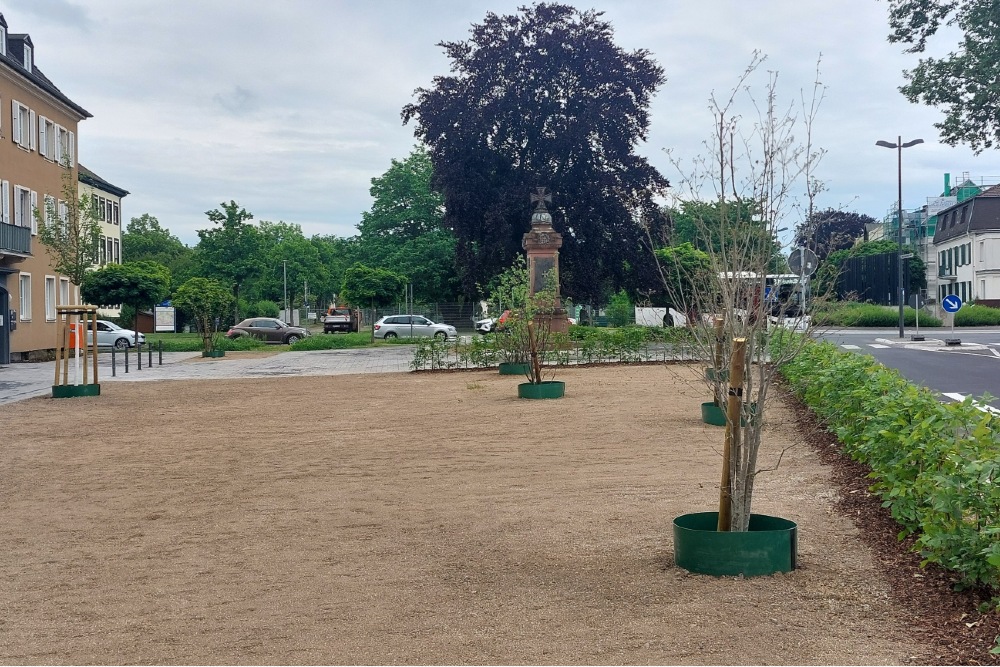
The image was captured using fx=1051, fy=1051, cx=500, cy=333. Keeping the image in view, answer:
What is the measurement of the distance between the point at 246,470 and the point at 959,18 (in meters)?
19.0

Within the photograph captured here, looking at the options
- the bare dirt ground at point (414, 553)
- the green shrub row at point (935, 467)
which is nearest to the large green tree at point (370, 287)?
the bare dirt ground at point (414, 553)

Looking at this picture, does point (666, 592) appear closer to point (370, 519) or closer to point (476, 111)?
point (370, 519)

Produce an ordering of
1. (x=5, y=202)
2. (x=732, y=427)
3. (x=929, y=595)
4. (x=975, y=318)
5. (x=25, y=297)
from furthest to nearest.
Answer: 1. (x=975, y=318)
2. (x=25, y=297)
3. (x=5, y=202)
4. (x=732, y=427)
5. (x=929, y=595)

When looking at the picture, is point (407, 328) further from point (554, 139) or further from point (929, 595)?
point (929, 595)

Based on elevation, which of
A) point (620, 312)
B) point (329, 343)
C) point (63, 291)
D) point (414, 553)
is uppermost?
point (63, 291)

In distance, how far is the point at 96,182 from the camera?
2579 inches

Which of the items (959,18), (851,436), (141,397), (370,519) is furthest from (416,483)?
(959,18)

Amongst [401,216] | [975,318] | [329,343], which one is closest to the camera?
[329,343]

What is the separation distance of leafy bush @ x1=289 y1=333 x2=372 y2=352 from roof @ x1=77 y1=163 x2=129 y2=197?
2713cm

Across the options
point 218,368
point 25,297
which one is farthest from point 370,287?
point 218,368

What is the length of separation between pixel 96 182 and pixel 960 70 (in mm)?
55769

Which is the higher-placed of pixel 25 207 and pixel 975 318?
pixel 25 207

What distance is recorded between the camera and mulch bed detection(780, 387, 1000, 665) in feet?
14.3

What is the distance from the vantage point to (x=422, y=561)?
6184 mm
